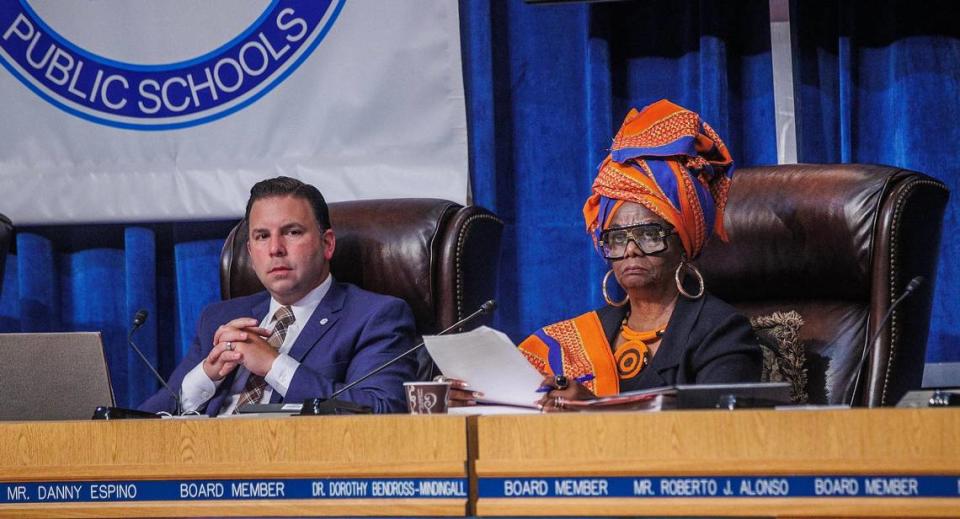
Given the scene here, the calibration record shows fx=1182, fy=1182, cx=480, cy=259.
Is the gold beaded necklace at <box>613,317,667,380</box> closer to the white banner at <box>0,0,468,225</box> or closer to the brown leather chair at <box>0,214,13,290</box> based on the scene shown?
the white banner at <box>0,0,468,225</box>

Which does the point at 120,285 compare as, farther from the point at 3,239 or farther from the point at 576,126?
the point at 576,126

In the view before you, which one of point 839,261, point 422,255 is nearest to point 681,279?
point 839,261

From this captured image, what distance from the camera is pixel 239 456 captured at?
5.41 ft

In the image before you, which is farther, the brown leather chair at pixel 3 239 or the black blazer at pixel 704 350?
the brown leather chair at pixel 3 239

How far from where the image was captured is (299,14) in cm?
330

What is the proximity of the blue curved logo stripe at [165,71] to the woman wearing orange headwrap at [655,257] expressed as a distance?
116cm

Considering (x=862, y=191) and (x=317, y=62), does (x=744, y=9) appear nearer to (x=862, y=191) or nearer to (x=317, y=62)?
(x=862, y=191)

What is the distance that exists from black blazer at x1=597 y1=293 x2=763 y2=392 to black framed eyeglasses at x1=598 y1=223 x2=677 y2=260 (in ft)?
0.44

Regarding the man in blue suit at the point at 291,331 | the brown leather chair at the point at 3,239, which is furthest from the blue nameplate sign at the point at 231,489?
the brown leather chair at the point at 3,239

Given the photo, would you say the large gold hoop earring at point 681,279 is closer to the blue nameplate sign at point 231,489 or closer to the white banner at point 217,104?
the white banner at point 217,104

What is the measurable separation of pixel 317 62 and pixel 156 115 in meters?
0.52

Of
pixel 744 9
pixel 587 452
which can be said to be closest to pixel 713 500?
pixel 587 452

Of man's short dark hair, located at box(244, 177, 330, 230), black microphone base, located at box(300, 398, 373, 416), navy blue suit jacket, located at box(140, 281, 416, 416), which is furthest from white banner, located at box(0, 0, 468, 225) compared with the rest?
black microphone base, located at box(300, 398, 373, 416)

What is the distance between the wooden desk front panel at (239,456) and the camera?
159 centimetres
